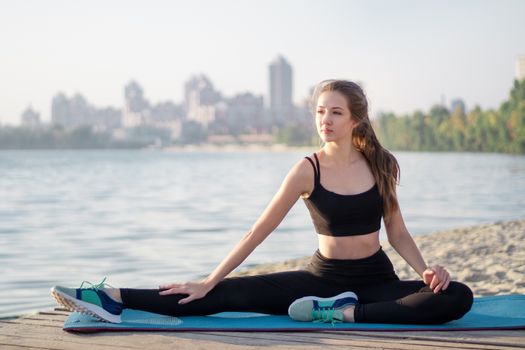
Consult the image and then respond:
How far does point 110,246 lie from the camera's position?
14312 millimetres

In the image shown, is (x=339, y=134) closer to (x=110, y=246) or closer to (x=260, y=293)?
(x=260, y=293)

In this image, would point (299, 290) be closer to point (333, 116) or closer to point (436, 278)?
point (436, 278)

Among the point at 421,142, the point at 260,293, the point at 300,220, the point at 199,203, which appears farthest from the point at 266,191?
the point at 421,142

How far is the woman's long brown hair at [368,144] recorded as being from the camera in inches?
150

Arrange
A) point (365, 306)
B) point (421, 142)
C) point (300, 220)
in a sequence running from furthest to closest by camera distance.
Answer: point (421, 142), point (300, 220), point (365, 306)

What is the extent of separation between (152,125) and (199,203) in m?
163

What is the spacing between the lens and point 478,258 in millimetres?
8641

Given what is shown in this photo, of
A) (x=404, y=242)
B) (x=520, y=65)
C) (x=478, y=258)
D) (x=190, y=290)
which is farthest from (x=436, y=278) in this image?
(x=520, y=65)

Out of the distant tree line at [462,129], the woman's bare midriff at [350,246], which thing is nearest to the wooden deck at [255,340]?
the woman's bare midriff at [350,246]

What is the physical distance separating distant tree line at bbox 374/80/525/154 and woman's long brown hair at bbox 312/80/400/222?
64.5 metres

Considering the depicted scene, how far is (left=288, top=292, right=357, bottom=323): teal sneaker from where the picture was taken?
3717 millimetres

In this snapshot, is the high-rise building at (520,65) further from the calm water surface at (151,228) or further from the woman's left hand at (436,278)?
the woman's left hand at (436,278)

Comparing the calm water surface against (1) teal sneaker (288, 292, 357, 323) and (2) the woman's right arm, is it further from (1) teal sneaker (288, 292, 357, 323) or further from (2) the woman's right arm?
(1) teal sneaker (288, 292, 357, 323)

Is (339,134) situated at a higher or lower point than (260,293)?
higher
